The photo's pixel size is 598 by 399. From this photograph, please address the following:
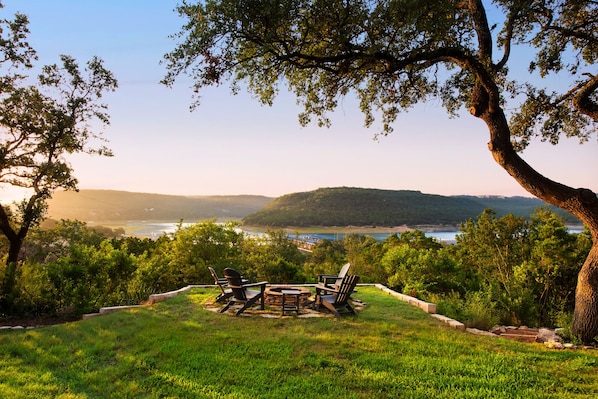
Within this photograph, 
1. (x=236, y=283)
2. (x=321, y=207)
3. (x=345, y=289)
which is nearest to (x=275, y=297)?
(x=236, y=283)

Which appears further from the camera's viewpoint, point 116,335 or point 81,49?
point 81,49

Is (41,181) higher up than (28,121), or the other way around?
(28,121)

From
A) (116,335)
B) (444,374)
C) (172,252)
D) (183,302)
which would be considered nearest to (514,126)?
(444,374)

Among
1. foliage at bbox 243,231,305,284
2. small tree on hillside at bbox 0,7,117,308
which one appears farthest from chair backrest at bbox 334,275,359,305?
small tree on hillside at bbox 0,7,117,308

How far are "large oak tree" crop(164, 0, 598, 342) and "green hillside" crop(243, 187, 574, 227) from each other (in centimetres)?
2889

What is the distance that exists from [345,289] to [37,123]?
347 inches

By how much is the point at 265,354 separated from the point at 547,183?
17.8 feet

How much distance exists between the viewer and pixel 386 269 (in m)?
12.6

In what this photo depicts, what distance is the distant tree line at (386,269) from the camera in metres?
7.48

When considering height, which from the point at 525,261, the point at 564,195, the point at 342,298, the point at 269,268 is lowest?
the point at 269,268

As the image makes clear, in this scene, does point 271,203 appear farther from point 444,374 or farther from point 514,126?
point 444,374

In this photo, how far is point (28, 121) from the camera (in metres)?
9.45

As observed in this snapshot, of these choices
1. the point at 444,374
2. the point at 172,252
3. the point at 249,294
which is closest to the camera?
the point at 444,374

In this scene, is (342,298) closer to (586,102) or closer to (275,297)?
(275,297)
